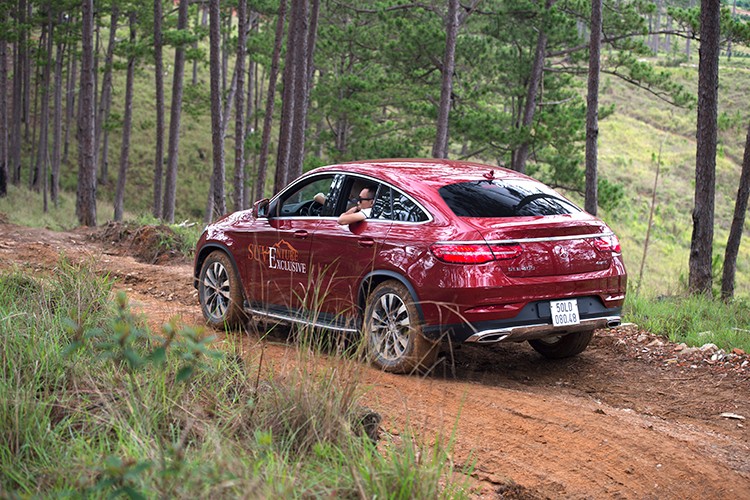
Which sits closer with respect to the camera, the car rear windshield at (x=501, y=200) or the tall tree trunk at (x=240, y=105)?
the car rear windshield at (x=501, y=200)

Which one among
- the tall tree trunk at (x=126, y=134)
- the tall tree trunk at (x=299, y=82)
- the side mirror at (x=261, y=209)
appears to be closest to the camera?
the side mirror at (x=261, y=209)

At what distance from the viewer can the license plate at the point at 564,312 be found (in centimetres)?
669

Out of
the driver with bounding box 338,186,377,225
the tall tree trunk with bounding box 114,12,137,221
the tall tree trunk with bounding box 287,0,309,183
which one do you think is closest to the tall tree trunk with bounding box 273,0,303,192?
the tall tree trunk with bounding box 287,0,309,183

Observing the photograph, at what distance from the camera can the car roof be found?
24.0 feet

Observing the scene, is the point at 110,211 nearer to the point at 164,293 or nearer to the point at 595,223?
the point at 164,293

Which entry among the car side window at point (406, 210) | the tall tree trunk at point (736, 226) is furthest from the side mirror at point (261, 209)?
the tall tree trunk at point (736, 226)

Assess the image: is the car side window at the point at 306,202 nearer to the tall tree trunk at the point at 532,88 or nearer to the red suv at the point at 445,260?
the red suv at the point at 445,260

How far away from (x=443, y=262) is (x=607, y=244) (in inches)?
61.0

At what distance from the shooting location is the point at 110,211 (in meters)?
37.8

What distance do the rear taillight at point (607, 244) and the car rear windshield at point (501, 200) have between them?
381mm

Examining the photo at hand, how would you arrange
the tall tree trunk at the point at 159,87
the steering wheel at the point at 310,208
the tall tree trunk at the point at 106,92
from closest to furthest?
the steering wheel at the point at 310,208 → the tall tree trunk at the point at 159,87 → the tall tree trunk at the point at 106,92

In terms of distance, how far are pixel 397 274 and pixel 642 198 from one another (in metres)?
44.9

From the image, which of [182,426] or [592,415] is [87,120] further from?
[182,426]

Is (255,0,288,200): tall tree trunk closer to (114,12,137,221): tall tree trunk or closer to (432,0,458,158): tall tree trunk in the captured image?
(114,12,137,221): tall tree trunk
